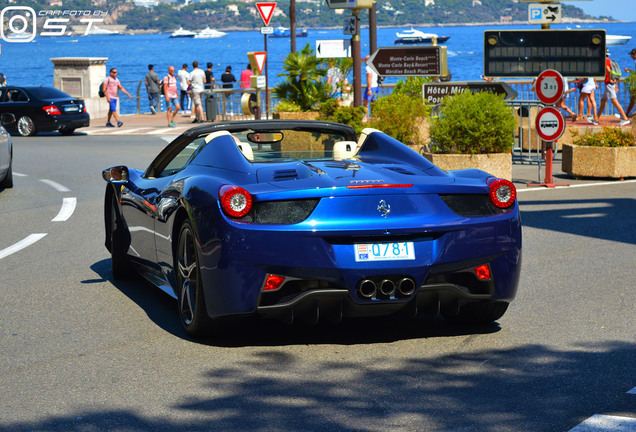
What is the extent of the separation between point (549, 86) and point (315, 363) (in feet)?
34.4

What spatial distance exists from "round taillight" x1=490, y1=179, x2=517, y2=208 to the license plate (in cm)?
65

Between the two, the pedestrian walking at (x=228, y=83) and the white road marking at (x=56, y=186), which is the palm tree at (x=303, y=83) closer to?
the white road marking at (x=56, y=186)

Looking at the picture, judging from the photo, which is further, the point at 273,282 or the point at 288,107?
the point at 288,107

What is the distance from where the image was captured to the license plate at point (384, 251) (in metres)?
5.62

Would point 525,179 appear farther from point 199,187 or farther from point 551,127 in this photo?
point 199,187

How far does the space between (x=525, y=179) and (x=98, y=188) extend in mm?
6632

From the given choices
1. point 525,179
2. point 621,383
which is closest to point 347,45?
point 525,179

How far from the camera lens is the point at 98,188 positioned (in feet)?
53.3

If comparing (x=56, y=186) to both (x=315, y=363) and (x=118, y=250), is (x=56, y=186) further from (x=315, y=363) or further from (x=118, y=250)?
(x=315, y=363)

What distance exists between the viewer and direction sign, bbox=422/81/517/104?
1639 centimetres

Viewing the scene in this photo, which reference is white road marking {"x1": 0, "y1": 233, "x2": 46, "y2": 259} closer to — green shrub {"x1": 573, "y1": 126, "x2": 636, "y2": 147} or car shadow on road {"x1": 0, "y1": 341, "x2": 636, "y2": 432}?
car shadow on road {"x1": 0, "y1": 341, "x2": 636, "y2": 432}

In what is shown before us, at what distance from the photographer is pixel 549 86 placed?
1520 centimetres

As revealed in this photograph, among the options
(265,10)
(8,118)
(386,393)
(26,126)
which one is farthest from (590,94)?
(386,393)

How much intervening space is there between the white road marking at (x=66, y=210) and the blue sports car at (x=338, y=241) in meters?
6.45
